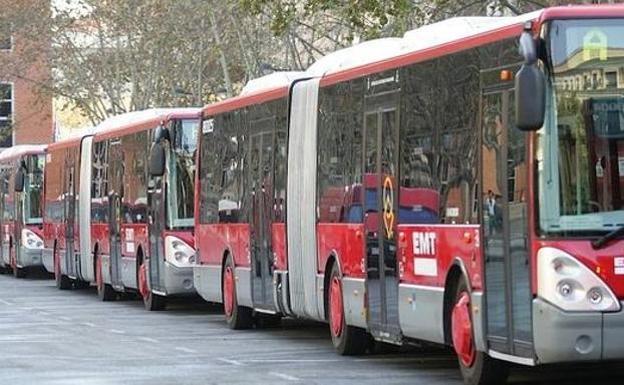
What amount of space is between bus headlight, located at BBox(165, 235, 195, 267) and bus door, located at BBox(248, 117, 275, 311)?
4579 mm

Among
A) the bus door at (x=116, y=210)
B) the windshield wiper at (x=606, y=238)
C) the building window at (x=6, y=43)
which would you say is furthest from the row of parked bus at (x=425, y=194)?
the building window at (x=6, y=43)

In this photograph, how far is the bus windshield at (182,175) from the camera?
2684 centimetres

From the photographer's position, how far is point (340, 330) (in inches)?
736


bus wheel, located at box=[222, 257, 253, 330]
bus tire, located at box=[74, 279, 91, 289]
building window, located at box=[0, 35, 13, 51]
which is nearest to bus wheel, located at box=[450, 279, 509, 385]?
bus wheel, located at box=[222, 257, 253, 330]

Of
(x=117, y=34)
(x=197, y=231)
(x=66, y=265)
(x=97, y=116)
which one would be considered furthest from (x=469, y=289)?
(x=97, y=116)

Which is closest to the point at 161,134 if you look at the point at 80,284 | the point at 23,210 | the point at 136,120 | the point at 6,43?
the point at 136,120

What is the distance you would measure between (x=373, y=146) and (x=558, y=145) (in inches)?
179

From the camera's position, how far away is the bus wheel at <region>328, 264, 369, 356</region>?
18484 mm

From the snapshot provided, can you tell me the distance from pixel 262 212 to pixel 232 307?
2.11 meters

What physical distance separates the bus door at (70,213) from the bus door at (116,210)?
3450 mm

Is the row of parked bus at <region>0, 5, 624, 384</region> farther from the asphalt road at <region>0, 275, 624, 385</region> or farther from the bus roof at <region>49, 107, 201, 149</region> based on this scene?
the asphalt road at <region>0, 275, 624, 385</region>

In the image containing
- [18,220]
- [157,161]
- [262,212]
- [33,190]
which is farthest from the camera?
[18,220]

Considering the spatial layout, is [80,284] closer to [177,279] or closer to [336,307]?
[177,279]

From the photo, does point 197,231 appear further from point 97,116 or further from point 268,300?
point 97,116
